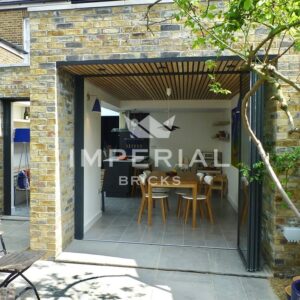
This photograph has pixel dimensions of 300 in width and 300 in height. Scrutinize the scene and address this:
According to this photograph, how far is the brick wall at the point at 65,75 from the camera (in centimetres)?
377

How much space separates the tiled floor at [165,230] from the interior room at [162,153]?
0.02m

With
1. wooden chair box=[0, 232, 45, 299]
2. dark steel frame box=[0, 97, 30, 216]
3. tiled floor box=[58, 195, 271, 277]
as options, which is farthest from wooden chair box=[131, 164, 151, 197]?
wooden chair box=[0, 232, 45, 299]

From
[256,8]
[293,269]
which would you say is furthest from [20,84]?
[293,269]

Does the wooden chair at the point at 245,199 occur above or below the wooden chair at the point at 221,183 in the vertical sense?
above

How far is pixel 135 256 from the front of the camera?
430cm

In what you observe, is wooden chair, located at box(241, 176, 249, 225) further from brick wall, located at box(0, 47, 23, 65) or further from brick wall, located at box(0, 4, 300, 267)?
brick wall, located at box(0, 47, 23, 65)

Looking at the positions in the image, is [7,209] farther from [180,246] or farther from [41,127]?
[180,246]

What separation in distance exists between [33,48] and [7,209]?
3.67 metres

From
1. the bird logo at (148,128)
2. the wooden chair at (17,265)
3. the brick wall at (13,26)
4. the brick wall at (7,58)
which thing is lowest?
the wooden chair at (17,265)

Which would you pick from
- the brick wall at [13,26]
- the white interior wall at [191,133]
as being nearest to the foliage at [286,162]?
the white interior wall at [191,133]

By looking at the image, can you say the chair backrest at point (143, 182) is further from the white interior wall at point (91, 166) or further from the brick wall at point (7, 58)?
the brick wall at point (7, 58)

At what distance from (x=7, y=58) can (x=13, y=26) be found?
3658 mm

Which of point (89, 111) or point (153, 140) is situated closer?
point (89, 111)

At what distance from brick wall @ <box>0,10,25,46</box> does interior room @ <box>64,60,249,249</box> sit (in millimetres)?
3939
